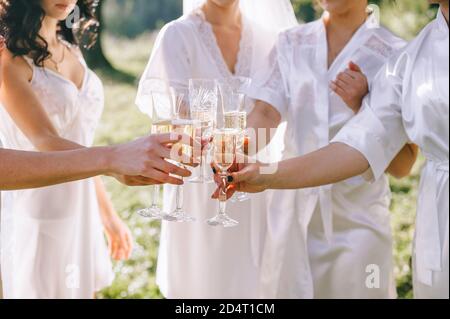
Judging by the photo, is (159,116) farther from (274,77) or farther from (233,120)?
(274,77)

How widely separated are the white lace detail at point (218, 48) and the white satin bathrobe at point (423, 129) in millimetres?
737

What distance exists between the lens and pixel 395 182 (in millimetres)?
7707

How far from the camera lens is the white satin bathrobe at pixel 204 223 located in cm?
363

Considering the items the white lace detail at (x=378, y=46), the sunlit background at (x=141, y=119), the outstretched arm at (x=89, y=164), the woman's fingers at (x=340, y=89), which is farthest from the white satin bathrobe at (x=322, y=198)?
the outstretched arm at (x=89, y=164)

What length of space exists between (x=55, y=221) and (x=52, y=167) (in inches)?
39.4

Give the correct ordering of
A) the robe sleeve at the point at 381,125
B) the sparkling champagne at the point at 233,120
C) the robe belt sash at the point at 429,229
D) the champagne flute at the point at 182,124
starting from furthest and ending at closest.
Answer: the robe sleeve at the point at 381,125 → the robe belt sash at the point at 429,229 → the sparkling champagne at the point at 233,120 → the champagne flute at the point at 182,124

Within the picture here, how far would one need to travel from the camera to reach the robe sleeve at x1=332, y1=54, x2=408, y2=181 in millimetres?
3068

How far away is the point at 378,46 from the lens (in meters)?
3.43

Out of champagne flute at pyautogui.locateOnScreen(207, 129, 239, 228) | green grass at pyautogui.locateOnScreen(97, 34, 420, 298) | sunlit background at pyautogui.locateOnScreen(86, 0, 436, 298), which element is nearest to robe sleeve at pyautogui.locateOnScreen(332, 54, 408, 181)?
sunlit background at pyautogui.locateOnScreen(86, 0, 436, 298)

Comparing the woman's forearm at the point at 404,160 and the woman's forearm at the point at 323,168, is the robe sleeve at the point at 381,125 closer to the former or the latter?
the woman's forearm at the point at 323,168

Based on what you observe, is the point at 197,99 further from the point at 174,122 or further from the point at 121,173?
the point at 121,173

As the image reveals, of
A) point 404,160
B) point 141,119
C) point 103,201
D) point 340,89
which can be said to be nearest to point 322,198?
point 404,160

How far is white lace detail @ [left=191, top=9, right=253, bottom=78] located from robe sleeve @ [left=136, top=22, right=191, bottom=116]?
0.11m

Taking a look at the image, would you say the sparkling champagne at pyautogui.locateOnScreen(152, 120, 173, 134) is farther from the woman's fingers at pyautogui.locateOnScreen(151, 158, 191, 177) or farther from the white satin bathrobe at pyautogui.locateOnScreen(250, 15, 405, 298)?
the white satin bathrobe at pyautogui.locateOnScreen(250, 15, 405, 298)
